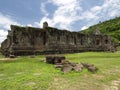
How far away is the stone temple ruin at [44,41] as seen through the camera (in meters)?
22.3

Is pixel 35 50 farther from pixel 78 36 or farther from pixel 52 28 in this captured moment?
pixel 78 36

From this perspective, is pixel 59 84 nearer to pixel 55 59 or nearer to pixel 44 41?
pixel 55 59

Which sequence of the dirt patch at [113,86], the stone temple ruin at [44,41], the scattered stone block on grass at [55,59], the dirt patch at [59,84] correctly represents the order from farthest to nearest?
1. the stone temple ruin at [44,41]
2. the scattered stone block on grass at [55,59]
3. the dirt patch at [113,86]
4. the dirt patch at [59,84]

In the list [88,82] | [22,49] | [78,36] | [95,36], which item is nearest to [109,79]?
[88,82]

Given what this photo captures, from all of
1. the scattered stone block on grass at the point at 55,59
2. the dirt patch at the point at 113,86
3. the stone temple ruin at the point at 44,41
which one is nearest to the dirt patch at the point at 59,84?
the dirt patch at the point at 113,86

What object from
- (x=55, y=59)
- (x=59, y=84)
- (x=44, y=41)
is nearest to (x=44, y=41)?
(x=44, y=41)

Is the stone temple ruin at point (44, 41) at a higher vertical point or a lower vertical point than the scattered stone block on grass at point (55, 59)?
higher

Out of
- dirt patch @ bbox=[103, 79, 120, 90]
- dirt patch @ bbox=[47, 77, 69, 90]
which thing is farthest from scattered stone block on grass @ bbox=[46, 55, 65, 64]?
dirt patch @ bbox=[103, 79, 120, 90]

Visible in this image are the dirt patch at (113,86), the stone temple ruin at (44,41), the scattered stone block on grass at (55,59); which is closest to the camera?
the dirt patch at (113,86)

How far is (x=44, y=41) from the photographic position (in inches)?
991

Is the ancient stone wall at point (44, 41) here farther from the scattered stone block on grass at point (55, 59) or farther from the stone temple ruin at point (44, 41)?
the scattered stone block on grass at point (55, 59)

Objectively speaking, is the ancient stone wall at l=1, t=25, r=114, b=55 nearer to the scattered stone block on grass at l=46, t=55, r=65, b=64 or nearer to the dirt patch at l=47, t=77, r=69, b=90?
the scattered stone block on grass at l=46, t=55, r=65, b=64

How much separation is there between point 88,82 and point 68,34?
21.4m

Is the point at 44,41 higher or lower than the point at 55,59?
higher
